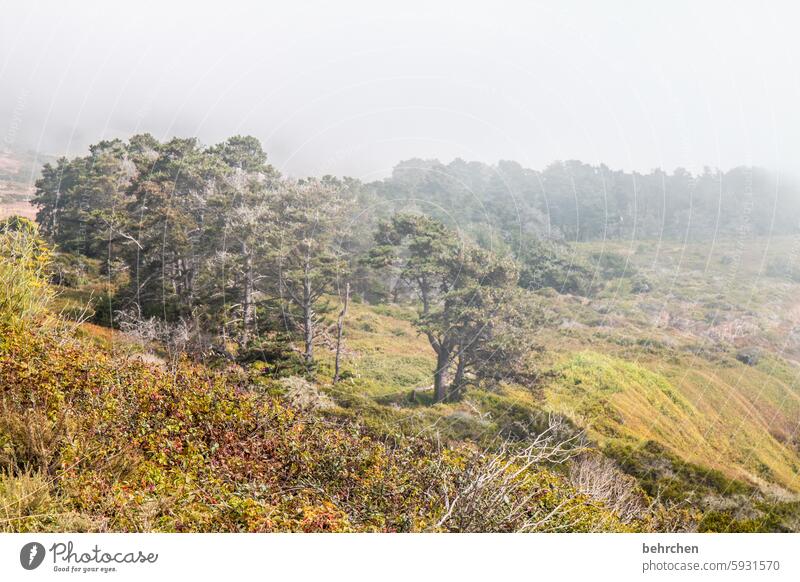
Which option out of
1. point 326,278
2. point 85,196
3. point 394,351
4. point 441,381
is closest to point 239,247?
point 326,278

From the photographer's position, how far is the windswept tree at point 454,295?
444 inches

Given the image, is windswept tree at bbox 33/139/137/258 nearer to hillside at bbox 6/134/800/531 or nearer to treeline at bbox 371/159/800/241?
hillside at bbox 6/134/800/531

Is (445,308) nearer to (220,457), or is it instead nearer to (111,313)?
(220,457)

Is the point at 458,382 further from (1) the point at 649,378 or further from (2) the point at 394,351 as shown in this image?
(1) the point at 649,378

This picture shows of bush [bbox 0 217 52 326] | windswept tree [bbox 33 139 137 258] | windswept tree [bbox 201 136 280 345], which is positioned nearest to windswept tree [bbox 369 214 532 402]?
windswept tree [bbox 201 136 280 345]

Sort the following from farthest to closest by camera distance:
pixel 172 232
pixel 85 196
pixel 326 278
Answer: pixel 85 196, pixel 172 232, pixel 326 278

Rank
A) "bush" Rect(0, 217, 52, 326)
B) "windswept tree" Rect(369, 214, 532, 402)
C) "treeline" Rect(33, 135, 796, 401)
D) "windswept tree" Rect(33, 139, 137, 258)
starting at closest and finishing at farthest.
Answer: "bush" Rect(0, 217, 52, 326), "windswept tree" Rect(369, 214, 532, 402), "treeline" Rect(33, 135, 796, 401), "windswept tree" Rect(33, 139, 137, 258)

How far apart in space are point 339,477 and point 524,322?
18.3 feet

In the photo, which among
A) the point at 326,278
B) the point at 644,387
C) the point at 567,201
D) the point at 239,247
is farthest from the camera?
the point at 567,201

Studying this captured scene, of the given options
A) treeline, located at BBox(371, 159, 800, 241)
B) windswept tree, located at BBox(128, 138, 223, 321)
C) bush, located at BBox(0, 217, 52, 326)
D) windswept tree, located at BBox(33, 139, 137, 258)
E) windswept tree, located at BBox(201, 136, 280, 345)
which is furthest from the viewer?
windswept tree, located at BBox(33, 139, 137, 258)

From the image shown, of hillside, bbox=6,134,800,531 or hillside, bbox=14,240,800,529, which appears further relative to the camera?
hillside, bbox=14,240,800,529

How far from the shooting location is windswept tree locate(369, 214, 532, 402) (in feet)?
37.0

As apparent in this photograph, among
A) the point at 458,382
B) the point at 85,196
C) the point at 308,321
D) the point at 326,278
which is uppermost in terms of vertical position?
the point at 85,196

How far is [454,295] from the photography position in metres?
11.2
